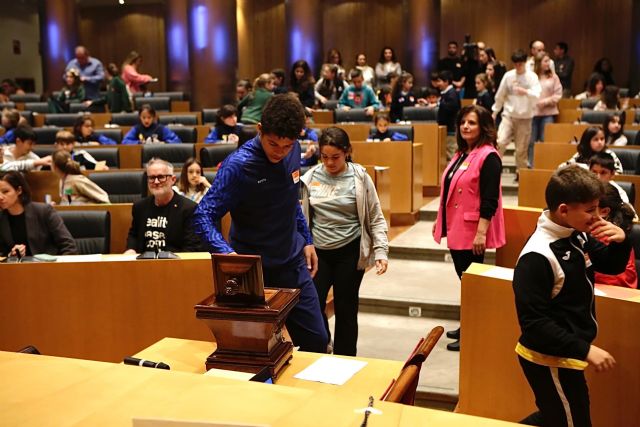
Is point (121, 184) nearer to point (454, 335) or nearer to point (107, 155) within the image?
point (107, 155)

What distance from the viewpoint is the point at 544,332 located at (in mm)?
2180

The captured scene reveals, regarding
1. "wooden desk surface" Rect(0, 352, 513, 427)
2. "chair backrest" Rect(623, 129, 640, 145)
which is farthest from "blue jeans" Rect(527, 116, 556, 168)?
"wooden desk surface" Rect(0, 352, 513, 427)

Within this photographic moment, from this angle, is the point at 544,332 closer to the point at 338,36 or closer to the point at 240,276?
the point at 240,276

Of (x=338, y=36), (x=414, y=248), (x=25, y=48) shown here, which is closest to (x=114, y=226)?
(x=414, y=248)

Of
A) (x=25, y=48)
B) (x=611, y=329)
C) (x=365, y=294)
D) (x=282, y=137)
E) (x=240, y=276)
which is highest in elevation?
(x=25, y=48)

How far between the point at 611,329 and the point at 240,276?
A: 1.48 meters

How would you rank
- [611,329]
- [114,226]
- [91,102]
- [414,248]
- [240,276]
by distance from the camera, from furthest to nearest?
[91,102] → [414,248] → [114,226] → [611,329] → [240,276]

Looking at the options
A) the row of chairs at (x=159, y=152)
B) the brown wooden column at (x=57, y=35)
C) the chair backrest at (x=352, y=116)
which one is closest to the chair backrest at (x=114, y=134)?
the row of chairs at (x=159, y=152)

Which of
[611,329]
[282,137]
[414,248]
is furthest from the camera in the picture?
[414,248]

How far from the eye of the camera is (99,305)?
10.8 feet

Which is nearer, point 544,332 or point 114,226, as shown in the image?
point 544,332

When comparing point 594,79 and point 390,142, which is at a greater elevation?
point 594,79

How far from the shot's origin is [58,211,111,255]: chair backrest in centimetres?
437

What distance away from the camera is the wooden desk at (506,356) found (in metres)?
2.71
